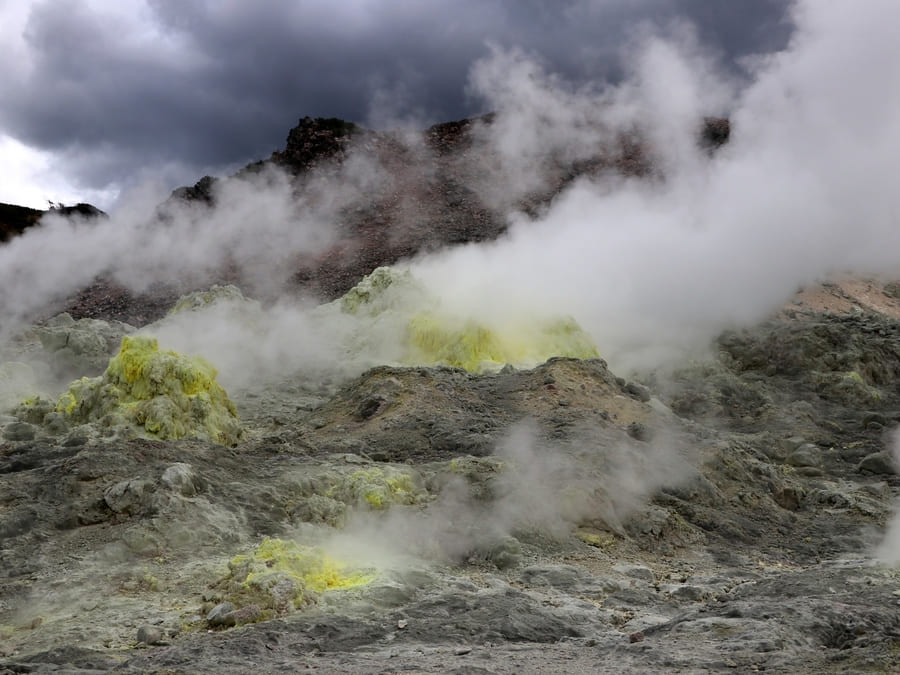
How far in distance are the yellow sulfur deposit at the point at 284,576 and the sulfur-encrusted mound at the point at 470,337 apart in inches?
291

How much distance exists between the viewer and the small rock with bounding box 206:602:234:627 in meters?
5.63

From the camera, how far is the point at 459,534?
764 centimetres

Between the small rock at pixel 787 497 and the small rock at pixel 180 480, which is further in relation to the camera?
the small rock at pixel 787 497

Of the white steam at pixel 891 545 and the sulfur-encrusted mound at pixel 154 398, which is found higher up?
the sulfur-encrusted mound at pixel 154 398

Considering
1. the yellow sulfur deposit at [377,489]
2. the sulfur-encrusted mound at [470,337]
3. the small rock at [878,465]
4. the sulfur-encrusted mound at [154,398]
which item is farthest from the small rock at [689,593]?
the sulfur-encrusted mound at [470,337]

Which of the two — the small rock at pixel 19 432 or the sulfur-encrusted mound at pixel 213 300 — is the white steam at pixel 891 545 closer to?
the small rock at pixel 19 432

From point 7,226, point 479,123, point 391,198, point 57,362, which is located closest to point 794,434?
point 57,362

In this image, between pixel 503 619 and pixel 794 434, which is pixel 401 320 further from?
pixel 503 619

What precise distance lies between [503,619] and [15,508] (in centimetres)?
458

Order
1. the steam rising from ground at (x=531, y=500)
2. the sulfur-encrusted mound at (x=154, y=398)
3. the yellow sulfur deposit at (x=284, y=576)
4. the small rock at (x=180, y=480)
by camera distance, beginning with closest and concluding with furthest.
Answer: the yellow sulfur deposit at (x=284, y=576)
the steam rising from ground at (x=531, y=500)
the small rock at (x=180, y=480)
the sulfur-encrusted mound at (x=154, y=398)

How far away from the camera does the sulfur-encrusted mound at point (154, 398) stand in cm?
1091

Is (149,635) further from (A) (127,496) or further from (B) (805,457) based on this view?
(B) (805,457)

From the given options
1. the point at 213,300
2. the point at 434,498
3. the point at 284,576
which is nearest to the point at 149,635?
the point at 284,576

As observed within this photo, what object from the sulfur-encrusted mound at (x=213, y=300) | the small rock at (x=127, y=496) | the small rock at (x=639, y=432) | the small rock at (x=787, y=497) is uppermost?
the sulfur-encrusted mound at (x=213, y=300)
